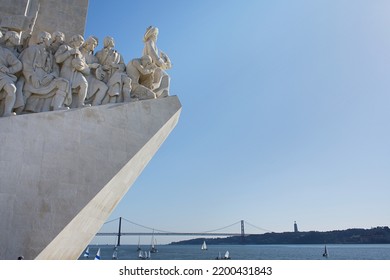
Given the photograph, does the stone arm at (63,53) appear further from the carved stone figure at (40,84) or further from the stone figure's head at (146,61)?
the stone figure's head at (146,61)

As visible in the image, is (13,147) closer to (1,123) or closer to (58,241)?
(1,123)

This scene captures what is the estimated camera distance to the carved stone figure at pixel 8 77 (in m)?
6.40

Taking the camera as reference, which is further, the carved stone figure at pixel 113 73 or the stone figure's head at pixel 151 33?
the stone figure's head at pixel 151 33

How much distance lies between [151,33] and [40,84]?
3042mm

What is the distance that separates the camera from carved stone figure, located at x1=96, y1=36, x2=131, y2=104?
7516 mm

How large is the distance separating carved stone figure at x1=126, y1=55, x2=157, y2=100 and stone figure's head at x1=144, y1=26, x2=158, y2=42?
0.70 m

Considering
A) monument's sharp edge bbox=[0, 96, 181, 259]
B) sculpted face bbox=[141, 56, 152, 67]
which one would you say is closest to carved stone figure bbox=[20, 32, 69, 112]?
monument's sharp edge bbox=[0, 96, 181, 259]

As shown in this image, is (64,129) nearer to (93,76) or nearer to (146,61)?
(93,76)

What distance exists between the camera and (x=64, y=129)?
650 cm

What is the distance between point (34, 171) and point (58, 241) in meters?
1.23

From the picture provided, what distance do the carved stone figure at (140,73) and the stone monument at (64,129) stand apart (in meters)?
0.02

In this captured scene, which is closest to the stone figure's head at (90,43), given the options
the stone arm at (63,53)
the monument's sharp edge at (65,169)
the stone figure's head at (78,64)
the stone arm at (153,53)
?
the stone arm at (63,53)

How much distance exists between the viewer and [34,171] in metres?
6.06
